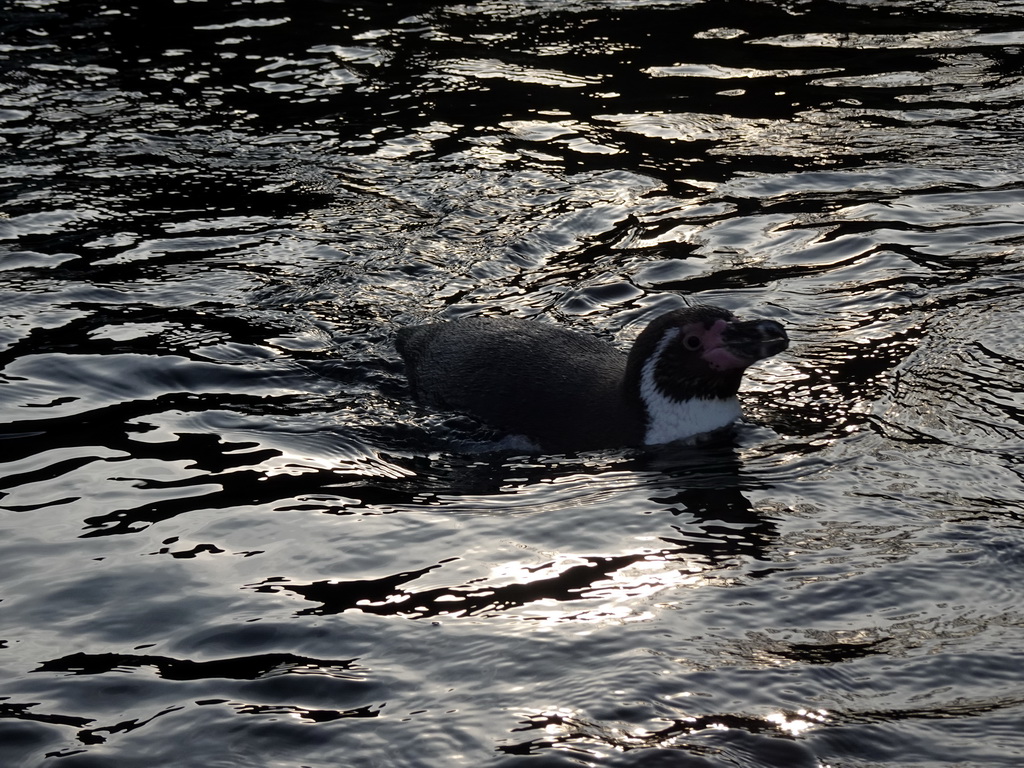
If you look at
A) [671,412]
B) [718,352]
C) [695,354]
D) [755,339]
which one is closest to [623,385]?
[671,412]

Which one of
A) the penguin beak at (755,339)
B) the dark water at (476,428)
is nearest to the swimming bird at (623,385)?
the penguin beak at (755,339)

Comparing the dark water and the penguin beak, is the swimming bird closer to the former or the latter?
the penguin beak

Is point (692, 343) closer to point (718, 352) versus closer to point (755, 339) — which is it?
point (718, 352)

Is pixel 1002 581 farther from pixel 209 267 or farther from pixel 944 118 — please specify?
pixel 944 118

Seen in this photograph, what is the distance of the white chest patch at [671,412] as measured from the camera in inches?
278

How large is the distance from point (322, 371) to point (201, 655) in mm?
3242

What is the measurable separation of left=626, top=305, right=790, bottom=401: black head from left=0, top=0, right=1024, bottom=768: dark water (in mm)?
340

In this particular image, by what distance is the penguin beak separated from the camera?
687cm

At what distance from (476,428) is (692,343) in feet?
4.06

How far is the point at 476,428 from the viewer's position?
7.13 m

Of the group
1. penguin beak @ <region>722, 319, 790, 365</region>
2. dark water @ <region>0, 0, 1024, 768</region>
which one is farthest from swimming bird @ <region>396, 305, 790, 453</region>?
dark water @ <region>0, 0, 1024, 768</region>

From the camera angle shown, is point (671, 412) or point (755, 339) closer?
point (755, 339)

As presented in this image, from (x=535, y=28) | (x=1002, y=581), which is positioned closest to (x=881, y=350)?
(x=1002, y=581)

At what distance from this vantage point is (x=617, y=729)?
4484 millimetres
